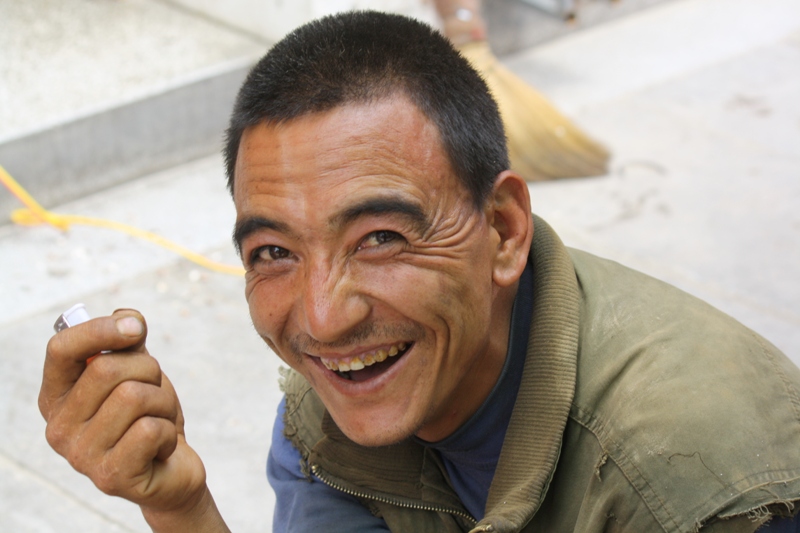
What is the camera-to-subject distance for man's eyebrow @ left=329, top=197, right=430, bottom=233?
1647mm

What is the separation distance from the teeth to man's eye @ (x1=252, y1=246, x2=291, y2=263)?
0.20 metres

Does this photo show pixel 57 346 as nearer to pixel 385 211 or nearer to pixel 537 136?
pixel 385 211

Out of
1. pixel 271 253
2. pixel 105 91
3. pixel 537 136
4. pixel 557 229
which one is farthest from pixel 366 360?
pixel 105 91

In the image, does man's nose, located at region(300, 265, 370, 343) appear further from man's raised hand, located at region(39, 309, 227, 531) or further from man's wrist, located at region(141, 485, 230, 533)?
man's wrist, located at region(141, 485, 230, 533)

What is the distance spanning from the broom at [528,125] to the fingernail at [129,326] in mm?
3240

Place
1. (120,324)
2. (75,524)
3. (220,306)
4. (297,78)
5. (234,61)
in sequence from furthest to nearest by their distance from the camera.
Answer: (234,61)
(220,306)
(75,524)
(297,78)
(120,324)

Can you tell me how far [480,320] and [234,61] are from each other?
11.9 ft

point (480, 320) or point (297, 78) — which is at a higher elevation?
point (297, 78)

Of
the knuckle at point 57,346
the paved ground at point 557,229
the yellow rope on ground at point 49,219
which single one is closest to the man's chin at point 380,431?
the knuckle at point 57,346

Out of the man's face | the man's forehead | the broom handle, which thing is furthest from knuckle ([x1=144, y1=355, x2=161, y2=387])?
the broom handle

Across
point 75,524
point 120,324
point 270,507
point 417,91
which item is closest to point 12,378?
point 75,524

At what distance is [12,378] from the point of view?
3.48m

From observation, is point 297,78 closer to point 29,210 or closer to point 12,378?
point 12,378

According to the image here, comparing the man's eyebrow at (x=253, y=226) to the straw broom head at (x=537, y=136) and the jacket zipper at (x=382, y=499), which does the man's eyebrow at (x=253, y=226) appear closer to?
the jacket zipper at (x=382, y=499)
